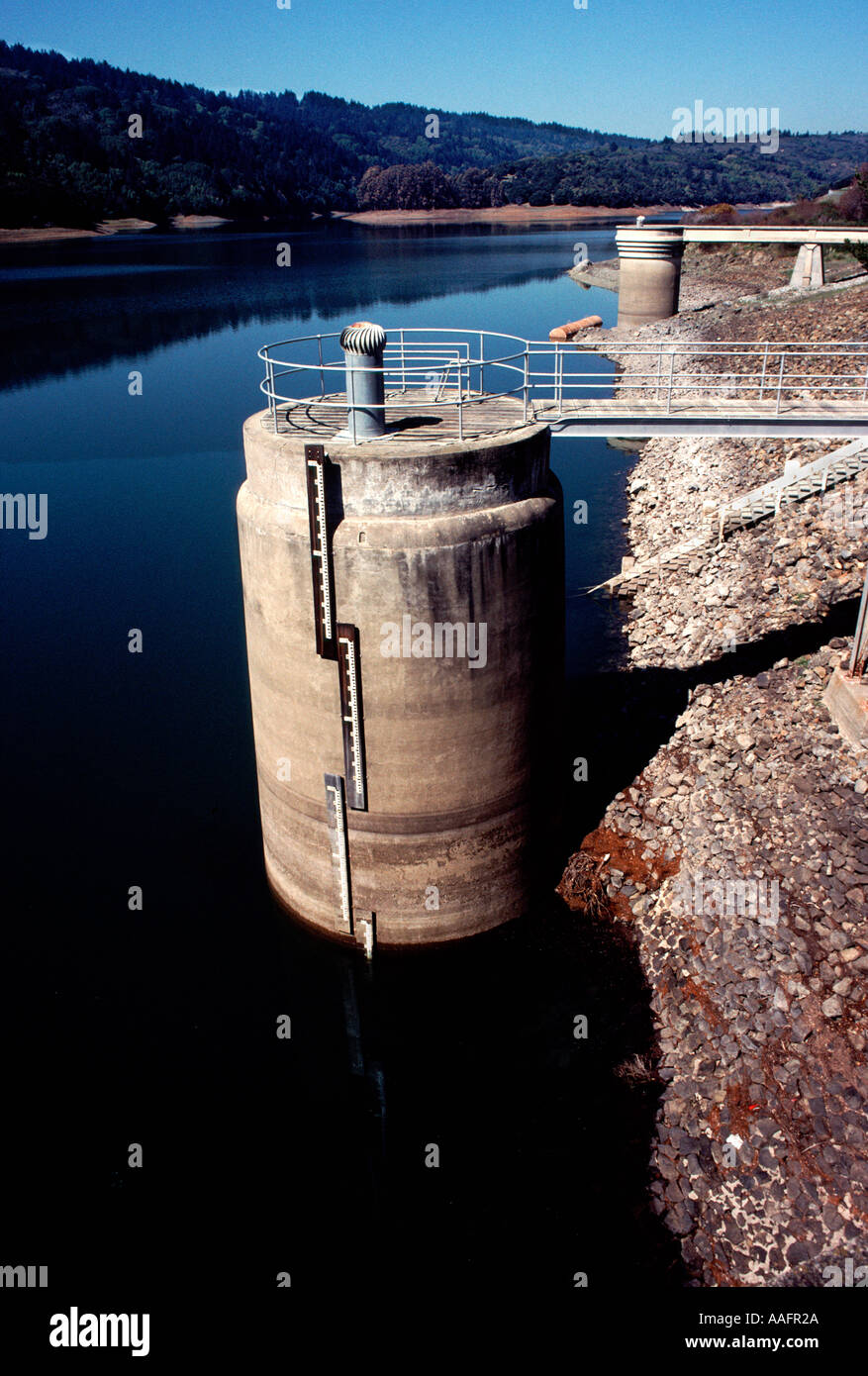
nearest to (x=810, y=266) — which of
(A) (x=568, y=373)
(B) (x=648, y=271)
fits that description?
(B) (x=648, y=271)

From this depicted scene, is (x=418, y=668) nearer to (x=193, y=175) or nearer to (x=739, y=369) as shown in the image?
(x=739, y=369)

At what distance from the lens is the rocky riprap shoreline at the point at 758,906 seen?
10305mm

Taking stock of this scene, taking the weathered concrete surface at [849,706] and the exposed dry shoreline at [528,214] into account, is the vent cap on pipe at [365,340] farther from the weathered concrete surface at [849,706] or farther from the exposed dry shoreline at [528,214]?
the exposed dry shoreline at [528,214]

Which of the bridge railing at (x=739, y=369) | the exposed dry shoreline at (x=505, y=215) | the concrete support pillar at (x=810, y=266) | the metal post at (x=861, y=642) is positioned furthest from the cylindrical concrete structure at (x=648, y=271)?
the exposed dry shoreline at (x=505, y=215)

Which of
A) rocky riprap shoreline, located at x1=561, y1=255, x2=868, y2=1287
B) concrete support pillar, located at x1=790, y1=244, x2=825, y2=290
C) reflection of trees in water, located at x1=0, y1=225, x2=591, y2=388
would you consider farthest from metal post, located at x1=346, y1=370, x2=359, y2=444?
concrete support pillar, located at x1=790, y1=244, x2=825, y2=290

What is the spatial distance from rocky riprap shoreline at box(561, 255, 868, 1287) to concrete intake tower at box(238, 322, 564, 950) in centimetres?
242

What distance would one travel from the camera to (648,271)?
172ft

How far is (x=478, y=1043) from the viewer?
13.8 m

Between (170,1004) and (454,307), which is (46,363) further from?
(170,1004)

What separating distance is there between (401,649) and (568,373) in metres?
10.2

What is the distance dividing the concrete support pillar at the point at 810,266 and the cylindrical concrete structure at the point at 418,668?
47.2m

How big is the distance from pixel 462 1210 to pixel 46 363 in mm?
51569

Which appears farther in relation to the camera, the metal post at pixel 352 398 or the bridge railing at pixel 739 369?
the bridge railing at pixel 739 369
